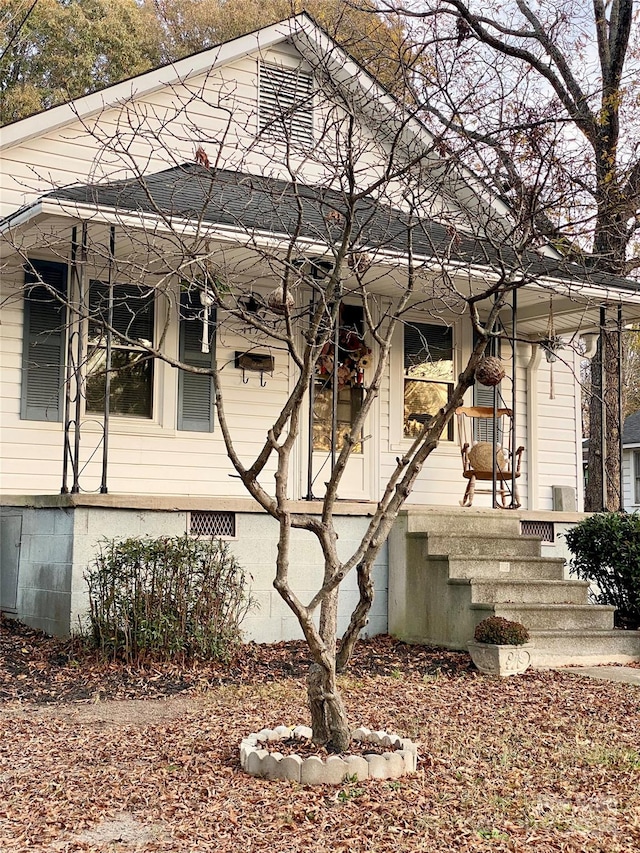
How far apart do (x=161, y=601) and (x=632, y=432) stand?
23944 millimetres

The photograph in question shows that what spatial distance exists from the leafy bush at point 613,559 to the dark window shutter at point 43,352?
5.10 meters

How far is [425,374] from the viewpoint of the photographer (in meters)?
11.5

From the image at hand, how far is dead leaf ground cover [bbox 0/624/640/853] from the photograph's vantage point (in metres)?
3.85

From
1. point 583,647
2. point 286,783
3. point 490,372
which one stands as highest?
point 490,372

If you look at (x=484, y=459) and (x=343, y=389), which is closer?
(x=484, y=459)

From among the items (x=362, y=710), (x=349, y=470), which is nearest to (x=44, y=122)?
(x=349, y=470)

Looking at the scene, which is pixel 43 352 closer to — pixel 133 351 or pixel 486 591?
pixel 133 351

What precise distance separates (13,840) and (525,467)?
9204mm

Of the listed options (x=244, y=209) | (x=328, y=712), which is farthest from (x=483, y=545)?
(x=328, y=712)

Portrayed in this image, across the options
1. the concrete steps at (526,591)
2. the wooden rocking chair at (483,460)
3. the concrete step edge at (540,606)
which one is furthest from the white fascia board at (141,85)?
the concrete step edge at (540,606)

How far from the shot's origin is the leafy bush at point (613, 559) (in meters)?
8.72

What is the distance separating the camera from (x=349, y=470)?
424 inches

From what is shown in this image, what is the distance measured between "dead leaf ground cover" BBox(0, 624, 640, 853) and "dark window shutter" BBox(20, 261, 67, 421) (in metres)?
2.52

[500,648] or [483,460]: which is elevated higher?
[483,460]
